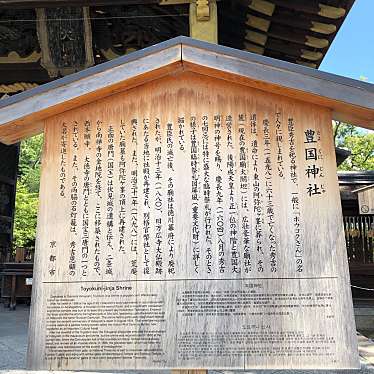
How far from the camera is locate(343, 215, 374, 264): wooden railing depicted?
25.0ft

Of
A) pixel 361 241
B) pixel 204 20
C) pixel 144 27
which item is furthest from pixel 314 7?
pixel 361 241

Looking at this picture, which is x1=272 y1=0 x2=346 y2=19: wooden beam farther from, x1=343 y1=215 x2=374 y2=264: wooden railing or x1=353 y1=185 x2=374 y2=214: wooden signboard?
x1=343 y1=215 x2=374 y2=264: wooden railing

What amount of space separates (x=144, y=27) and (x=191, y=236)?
4098 mm

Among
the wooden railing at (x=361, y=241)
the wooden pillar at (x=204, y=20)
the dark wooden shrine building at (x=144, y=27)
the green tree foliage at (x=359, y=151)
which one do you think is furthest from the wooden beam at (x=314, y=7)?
the green tree foliage at (x=359, y=151)

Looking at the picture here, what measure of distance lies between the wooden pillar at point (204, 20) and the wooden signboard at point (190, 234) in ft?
6.31

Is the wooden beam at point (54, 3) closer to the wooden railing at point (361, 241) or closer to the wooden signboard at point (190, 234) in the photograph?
the wooden signboard at point (190, 234)

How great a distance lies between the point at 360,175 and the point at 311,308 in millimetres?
6748

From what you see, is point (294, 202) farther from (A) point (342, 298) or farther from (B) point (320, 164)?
(A) point (342, 298)

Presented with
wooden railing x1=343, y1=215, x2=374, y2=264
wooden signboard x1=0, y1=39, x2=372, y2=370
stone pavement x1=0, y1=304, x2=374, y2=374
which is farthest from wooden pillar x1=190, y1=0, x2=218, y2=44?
wooden railing x1=343, y1=215, x2=374, y2=264

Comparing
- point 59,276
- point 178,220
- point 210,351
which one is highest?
point 178,220

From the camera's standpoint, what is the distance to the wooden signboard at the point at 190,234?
85.8 inches

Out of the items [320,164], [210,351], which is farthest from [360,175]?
[210,351]

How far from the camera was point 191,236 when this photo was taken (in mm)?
2344

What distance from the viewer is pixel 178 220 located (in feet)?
7.76
